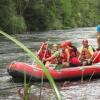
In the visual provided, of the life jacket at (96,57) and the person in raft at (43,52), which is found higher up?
the person in raft at (43,52)

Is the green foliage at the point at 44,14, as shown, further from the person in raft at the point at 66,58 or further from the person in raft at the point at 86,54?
the person in raft at the point at 66,58

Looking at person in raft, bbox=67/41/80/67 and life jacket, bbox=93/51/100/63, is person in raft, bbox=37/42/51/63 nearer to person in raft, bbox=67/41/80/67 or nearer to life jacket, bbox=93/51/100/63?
person in raft, bbox=67/41/80/67

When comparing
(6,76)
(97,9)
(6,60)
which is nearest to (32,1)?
(6,60)

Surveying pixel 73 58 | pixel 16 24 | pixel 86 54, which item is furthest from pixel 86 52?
pixel 16 24

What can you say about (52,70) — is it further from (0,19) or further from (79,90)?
(0,19)

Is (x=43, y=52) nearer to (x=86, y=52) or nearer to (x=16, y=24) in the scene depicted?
(x=86, y=52)

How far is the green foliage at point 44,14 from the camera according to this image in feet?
124

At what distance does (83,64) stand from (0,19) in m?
26.3

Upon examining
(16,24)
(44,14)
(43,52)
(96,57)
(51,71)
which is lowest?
(16,24)

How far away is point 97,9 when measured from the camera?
84.5 meters

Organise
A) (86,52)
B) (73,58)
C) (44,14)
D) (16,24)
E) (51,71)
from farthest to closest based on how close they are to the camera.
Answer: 1. (44,14)
2. (16,24)
3. (86,52)
4. (73,58)
5. (51,71)

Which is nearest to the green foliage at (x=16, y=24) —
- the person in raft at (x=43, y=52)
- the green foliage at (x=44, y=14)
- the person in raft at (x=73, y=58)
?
the green foliage at (x=44, y=14)

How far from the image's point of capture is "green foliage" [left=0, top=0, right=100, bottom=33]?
124ft

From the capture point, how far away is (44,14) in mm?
49031
